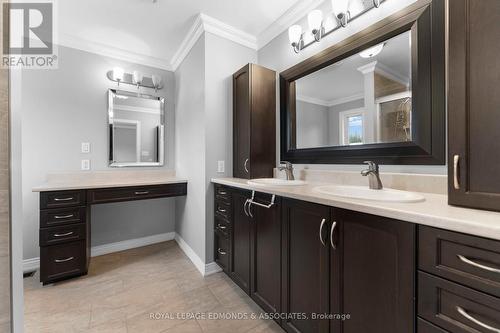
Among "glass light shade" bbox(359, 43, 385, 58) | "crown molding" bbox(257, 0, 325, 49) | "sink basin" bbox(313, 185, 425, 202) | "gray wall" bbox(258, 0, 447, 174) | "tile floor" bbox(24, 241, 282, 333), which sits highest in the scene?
"crown molding" bbox(257, 0, 325, 49)

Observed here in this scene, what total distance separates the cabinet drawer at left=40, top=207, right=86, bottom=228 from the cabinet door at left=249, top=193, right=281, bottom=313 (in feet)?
5.55

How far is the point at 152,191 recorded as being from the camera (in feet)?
7.74

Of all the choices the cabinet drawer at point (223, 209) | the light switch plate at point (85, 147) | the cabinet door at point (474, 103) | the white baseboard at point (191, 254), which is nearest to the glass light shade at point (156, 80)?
the light switch plate at point (85, 147)

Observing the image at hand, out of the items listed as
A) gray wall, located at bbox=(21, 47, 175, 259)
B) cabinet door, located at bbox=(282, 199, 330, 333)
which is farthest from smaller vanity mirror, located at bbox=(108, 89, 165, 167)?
cabinet door, located at bbox=(282, 199, 330, 333)

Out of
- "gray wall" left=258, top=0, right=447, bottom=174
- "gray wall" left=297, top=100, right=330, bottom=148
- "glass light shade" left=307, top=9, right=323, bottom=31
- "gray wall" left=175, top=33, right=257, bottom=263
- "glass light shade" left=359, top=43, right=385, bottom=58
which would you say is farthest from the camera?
"gray wall" left=175, top=33, right=257, bottom=263

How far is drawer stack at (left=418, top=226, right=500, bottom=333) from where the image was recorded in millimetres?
559

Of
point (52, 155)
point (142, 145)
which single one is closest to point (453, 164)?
point (142, 145)

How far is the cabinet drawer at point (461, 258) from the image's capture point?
0.56m

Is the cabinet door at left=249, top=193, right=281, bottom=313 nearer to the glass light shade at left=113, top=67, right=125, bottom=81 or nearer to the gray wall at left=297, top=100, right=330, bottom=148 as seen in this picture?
the gray wall at left=297, top=100, right=330, bottom=148

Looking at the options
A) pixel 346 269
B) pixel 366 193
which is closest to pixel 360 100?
pixel 366 193

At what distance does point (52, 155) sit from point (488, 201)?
3.38 meters

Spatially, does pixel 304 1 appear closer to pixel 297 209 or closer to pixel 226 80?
pixel 226 80

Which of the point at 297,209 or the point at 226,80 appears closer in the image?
the point at 297,209

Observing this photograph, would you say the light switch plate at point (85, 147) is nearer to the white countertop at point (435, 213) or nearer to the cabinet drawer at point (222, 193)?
the cabinet drawer at point (222, 193)
